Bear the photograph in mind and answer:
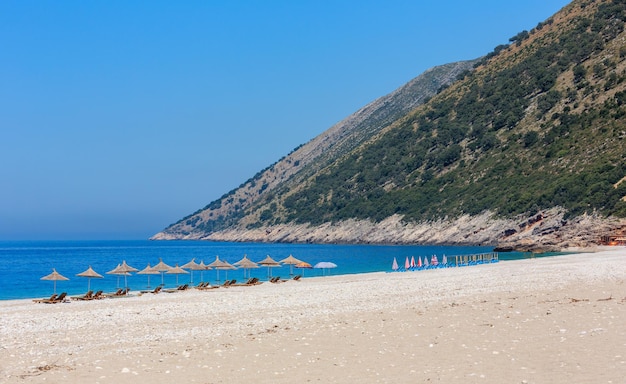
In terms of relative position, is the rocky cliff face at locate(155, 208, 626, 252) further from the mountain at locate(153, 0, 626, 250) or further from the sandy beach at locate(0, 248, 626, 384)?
the sandy beach at locate(0, 248, 626, 384)

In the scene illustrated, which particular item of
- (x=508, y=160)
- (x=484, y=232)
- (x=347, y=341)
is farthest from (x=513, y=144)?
(x=347, y=341)

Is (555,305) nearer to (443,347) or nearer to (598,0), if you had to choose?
(443,347)

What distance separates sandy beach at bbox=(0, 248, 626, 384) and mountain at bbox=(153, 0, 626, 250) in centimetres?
5996

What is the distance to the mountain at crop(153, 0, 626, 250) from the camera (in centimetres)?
8750

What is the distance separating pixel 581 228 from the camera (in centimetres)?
7981

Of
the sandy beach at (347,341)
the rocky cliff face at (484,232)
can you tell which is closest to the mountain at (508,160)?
the rocky cliff face at (484,232)

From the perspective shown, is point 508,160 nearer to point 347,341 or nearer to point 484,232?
point 484,232

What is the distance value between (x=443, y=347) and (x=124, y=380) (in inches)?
249

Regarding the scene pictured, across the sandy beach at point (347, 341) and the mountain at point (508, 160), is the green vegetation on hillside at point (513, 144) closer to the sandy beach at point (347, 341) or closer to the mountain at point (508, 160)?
the mountain at point (508, 160)

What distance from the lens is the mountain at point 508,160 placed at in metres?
87.5

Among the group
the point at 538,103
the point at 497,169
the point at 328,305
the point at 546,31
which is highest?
the point at 546,31

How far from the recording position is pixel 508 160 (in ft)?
365

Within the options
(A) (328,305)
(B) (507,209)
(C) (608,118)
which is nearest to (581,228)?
(B) (507,209)

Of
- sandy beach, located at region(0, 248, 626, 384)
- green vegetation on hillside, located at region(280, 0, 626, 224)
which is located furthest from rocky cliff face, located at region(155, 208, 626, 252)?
sandy beach, located at region(0, 248, 626, 384)
